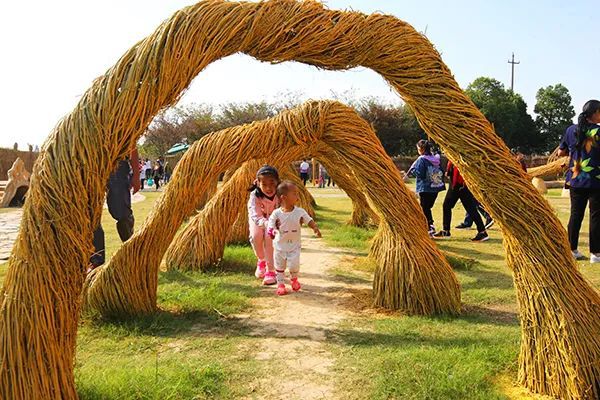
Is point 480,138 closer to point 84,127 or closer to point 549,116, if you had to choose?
point 84,127

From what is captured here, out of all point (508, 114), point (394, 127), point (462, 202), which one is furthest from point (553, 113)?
point (462, 202)

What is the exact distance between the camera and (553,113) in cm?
4669

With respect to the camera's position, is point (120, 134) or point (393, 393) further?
point (393, 393)

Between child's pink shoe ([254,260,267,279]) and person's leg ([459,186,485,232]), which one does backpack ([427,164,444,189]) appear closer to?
person's leg ([459,186,485,232])

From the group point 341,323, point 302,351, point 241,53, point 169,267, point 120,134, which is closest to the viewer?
point 120,134

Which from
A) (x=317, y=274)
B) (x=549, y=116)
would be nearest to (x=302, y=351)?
(x=317, y=274)

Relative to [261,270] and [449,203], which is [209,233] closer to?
[261,270]

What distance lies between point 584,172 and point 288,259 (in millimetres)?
3478

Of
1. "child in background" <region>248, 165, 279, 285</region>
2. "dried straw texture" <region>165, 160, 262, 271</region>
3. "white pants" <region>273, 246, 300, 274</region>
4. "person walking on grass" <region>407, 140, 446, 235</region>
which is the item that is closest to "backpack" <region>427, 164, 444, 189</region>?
"person walking on grass" <region>407, 140, 446, 235</region>

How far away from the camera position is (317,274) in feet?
21.0

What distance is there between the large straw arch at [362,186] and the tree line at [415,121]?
37704 mm

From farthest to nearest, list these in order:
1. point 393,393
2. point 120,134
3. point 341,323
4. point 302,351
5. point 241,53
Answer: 1. point 341,323
2. point 302,351
3. point 393,393
4. point 241,53
5. point 120,134

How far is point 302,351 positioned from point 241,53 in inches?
81.8

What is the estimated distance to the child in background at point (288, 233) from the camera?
5.36 metres
